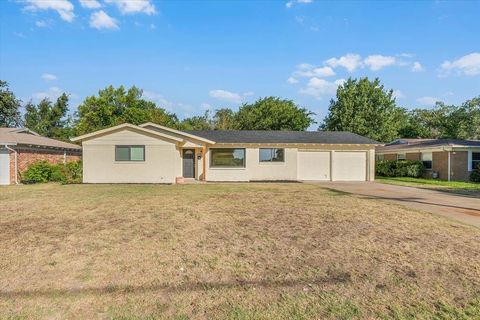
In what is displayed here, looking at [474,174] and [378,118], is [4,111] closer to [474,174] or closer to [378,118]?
[378,118]

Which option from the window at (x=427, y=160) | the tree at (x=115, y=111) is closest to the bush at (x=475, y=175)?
the window at (x=427, y=160)

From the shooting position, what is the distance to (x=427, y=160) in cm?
2420

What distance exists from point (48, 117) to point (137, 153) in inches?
1204

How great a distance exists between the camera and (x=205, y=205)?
33.7 feet

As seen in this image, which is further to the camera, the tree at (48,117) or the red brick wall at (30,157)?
the tree at (48,117)

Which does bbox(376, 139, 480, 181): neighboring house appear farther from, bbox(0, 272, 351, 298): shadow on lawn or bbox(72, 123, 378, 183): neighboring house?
bbox(0, 272, 351, 298): shadow on lawn

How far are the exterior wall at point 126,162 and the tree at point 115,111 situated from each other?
18.5 m

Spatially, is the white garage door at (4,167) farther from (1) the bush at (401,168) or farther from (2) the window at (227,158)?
(1) the bush at (401,168)

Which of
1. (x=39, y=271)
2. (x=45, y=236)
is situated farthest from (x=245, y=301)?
(x=45, y=236)

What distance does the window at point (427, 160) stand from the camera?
78.5 feet

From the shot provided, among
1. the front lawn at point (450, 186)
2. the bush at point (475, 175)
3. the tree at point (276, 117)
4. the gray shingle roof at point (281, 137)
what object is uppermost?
the tree at point (276, 117)

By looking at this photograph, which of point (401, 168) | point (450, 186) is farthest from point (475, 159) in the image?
point (450, 186)

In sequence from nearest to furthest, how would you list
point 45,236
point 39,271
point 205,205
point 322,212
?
point 39,271, point 45,236, point 322,212, point 205,205

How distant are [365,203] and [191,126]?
3608 cm
